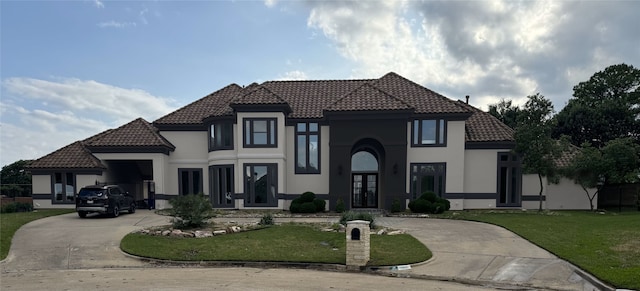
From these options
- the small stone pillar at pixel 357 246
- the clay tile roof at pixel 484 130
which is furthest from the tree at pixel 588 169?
the small stone pillar at pixel 357 246

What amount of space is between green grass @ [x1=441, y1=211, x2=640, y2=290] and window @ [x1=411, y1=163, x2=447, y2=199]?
3.34m

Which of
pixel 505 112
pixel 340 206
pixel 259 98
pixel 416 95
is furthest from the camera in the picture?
pixel 505 112

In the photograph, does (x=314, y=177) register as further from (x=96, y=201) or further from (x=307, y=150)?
(x=96, y=201)

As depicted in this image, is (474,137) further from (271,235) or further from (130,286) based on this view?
(130,286)

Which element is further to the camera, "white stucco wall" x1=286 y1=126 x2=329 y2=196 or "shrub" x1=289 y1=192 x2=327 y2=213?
"white stucco wall" x1=286 y1=126 x2=329 y2=196

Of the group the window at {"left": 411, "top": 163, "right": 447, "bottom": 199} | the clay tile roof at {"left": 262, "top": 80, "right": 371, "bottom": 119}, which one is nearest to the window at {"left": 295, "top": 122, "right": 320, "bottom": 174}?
the clay tile roof at {"left": 262, "top": 80, "right": 371, "bottom": 119}

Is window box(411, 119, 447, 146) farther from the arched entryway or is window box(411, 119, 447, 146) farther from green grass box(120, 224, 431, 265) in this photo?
green grass box(120, 224, 431, 265)

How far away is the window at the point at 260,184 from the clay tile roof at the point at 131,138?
6.14 meters

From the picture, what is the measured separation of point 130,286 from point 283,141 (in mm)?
15553

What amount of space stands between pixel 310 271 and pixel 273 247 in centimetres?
260

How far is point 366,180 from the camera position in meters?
24.6

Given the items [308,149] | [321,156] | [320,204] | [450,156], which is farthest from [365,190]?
[450,156]

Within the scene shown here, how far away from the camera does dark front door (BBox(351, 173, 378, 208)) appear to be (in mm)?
24562

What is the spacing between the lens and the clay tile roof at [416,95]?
924 inches
